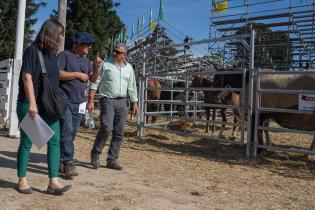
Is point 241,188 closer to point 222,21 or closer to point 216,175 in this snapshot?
point 216,175

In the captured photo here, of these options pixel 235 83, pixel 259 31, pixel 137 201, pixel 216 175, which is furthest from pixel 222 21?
pixel 137 201

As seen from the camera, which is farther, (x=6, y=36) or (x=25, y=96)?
(x=6, y=36)

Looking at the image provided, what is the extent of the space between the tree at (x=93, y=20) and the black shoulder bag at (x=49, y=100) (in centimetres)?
2721

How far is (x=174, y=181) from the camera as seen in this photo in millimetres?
5523

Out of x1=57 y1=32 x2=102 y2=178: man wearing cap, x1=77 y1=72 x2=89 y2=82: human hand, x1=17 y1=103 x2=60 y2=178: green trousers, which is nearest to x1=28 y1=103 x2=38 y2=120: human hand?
x1=17 y1=103 x2=60 y2=178: green trousers

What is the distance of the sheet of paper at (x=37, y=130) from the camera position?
4266 mm

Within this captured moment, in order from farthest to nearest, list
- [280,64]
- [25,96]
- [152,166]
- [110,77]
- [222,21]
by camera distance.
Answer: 1. [222,21]
2. [280,64]
3. [152,166]
4. [110,77]
5. [25,96]

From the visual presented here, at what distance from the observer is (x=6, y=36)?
29594 millimetres

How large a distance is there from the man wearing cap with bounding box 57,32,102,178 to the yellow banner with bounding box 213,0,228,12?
60.0ft

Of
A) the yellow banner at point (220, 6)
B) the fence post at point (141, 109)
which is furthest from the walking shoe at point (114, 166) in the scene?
the yellow banner at point (220, 6)

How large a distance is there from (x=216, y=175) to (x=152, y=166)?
1001 mm

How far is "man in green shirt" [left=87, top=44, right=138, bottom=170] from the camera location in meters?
5.84

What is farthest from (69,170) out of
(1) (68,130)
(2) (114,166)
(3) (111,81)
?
(3) (111,81)

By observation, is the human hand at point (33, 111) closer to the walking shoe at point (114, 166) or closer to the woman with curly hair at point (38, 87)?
the woman with curly hair at point (38, 87)
